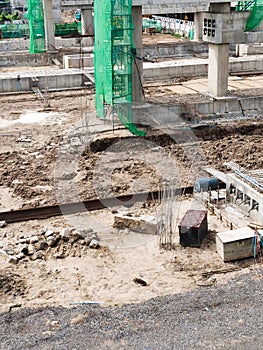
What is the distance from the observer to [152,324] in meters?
9.48

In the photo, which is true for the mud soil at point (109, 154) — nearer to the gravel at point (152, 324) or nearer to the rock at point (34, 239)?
the rock at point (34, 239)

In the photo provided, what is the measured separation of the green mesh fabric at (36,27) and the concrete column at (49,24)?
2.34ft

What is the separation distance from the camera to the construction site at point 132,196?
976 cm

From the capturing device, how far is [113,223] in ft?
45.1

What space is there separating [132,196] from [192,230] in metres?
3.41

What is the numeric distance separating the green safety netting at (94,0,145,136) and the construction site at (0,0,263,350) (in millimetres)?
52

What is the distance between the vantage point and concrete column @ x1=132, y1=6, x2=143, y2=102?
21141 mm

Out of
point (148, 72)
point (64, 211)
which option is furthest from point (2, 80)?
point (64, 211)

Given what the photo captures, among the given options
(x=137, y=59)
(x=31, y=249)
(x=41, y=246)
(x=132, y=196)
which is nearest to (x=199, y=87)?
(x=137, y=59)

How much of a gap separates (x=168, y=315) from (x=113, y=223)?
4.39 m

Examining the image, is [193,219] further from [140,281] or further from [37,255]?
[37,255]

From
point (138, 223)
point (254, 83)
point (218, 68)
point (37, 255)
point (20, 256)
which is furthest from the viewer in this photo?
point (254, 83)

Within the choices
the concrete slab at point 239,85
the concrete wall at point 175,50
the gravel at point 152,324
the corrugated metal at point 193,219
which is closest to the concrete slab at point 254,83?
the concrete slab at point 239,85

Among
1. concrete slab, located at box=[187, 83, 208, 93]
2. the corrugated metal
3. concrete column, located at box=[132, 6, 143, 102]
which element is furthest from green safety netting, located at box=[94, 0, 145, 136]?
the corrugated metal
